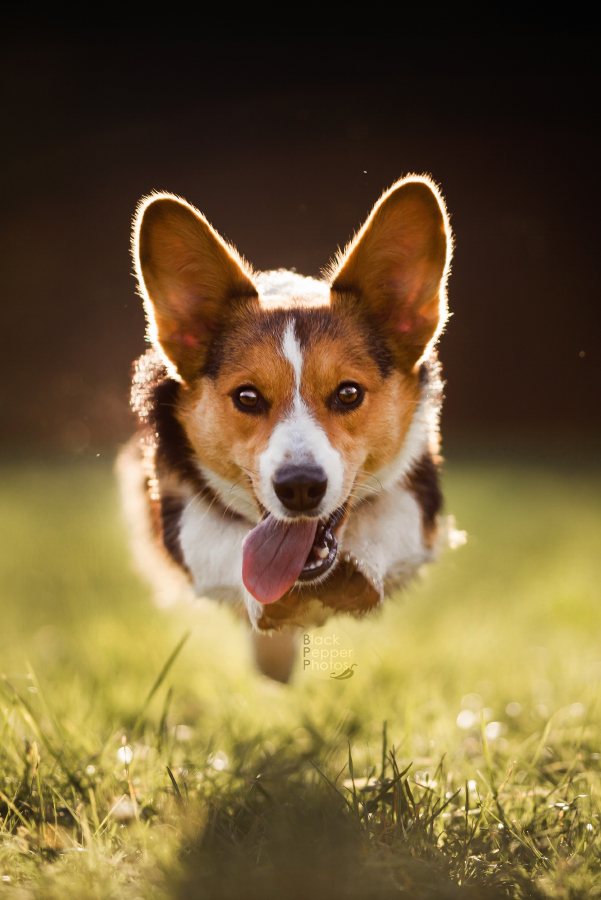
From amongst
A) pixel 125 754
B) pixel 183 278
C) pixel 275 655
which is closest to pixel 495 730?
pixel 275 655

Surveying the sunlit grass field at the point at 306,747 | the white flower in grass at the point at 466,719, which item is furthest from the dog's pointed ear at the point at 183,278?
the white flower in grass at the point at 466,719

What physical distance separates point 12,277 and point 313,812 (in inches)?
136

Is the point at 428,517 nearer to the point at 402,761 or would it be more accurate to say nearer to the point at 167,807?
the point at 402,761

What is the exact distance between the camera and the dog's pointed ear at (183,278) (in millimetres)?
1990

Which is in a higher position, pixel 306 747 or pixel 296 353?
pixel 296 353

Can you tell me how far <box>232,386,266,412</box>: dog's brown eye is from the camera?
2078 millimetres

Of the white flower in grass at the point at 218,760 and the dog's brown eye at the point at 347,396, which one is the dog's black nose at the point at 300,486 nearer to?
the dog's brown eye at the point at 347,396

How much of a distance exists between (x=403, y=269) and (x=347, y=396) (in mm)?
406

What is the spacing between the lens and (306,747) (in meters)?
2.44

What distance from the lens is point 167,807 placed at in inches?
74.4

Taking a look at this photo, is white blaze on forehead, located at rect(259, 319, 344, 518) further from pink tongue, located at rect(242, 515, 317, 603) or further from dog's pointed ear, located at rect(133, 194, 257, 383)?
dog's pointed ear, located at rect(133, 194, 257, 383)

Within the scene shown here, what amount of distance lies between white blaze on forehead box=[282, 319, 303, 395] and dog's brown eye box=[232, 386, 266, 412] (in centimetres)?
11

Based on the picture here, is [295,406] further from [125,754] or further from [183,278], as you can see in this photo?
[125,754]

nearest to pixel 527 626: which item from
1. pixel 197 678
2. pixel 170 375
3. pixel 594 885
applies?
pixel 197 678
